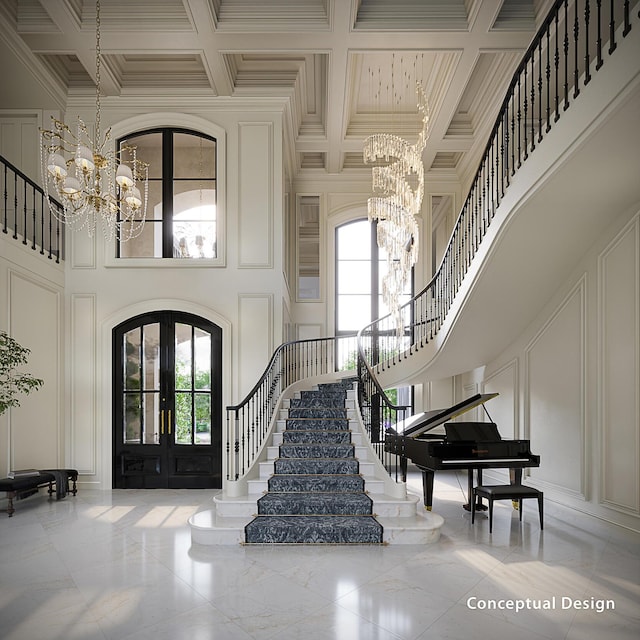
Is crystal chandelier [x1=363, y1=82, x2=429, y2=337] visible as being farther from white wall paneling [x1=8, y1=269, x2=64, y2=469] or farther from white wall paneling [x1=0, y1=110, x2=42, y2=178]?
white wall paneling [x1=0, y1=110, x2=42, y2=178]

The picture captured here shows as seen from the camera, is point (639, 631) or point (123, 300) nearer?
point (639, 631)

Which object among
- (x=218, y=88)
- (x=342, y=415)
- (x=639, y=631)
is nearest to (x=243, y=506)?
(x=342, y=415)

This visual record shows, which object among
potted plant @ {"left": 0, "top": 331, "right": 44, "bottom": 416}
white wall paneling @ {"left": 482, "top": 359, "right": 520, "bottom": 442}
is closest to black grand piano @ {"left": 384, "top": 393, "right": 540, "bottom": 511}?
white wall paneling @ {"left": 482, "top": 359, "right": 520, "bottom": 442}

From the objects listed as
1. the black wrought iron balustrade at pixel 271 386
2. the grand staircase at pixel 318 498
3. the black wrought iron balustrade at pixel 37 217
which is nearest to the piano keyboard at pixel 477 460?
the grand staircase at pixel 318 498

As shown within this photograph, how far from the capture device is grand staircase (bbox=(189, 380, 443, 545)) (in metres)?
5.48

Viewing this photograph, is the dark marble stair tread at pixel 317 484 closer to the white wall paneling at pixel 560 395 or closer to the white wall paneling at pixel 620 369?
the white wall paneling at pixel 560 395

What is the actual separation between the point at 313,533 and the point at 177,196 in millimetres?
5548

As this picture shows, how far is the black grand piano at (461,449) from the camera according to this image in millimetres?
6305

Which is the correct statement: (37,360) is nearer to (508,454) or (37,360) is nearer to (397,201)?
(397,201)

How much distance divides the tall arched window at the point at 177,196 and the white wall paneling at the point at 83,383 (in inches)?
40.3

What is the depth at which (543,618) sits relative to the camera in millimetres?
3744

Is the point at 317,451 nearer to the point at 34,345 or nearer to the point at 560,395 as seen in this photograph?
the point at 560,395

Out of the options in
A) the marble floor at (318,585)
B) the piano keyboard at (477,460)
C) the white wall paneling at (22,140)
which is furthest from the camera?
the white wall paneling at (22,140)

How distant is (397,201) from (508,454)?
328 cm
